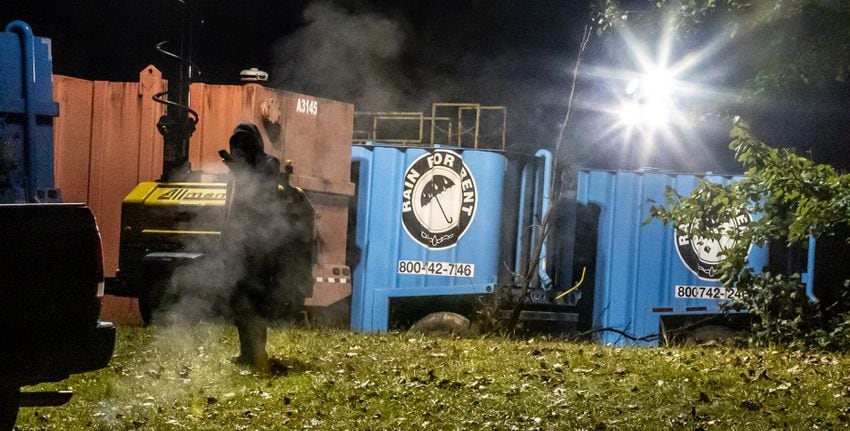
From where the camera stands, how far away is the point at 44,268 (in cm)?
486

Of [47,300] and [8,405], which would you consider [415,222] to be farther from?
[47,300]

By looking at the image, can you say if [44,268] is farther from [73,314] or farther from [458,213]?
[458,213]

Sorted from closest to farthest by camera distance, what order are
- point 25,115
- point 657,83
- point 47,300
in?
point 47,300
point 25,115
point 657,83

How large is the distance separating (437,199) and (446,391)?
232 inches

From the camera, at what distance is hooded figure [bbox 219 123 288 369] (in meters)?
7.52

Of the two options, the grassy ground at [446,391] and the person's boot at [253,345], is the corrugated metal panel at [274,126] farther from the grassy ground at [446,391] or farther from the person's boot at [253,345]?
the person's boot at [253,345]

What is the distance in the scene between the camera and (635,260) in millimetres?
13961

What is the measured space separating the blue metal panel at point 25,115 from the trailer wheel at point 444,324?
510 cm

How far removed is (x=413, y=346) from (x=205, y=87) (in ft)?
13.6

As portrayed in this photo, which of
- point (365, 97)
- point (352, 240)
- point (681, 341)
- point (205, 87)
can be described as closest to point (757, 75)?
point (681, 341)

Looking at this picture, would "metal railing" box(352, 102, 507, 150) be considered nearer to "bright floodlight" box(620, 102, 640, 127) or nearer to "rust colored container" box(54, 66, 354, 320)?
"bright floodlight" box(620, 102, 640, 127)

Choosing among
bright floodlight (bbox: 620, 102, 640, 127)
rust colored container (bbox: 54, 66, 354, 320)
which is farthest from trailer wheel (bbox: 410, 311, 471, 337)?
bright floodlight (bbox: 620, 102, 640, 127)

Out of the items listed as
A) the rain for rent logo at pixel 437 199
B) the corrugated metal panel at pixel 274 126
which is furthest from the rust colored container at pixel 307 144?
the rain for rent logo at pixel 437 199

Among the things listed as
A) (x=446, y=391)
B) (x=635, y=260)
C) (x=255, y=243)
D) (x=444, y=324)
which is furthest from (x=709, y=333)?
(x=255, y=243)
